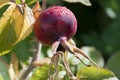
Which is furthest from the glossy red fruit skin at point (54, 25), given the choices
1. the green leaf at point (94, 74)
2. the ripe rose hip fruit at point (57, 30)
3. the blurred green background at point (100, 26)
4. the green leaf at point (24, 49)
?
the blurred green background at point (100, 26)

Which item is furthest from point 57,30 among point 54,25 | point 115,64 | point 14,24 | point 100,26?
point 100,26

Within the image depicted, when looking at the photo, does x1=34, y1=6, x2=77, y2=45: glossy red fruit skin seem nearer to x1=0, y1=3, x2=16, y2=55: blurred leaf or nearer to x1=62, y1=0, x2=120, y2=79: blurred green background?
x1=0, y1=3, x2=16, y2=55: blurred leaf

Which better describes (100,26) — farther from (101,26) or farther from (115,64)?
(115,64)

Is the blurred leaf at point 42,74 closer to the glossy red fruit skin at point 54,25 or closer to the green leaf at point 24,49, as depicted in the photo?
the glossy red fruit skin at point 54,25

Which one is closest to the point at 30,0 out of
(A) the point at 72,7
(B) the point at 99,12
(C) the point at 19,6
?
(C) the point at 19,6

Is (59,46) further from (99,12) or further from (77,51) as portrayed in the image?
(99,12)
